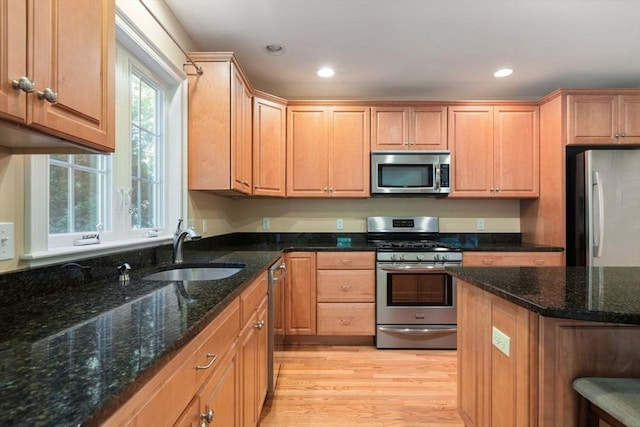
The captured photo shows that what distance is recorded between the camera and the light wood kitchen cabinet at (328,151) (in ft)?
10.5

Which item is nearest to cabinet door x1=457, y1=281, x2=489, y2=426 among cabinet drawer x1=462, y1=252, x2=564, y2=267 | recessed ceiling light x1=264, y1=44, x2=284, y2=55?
cabinet drawer x1=462, y1=252, x2=564, y2=267

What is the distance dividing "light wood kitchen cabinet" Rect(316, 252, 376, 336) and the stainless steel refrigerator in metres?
1.84

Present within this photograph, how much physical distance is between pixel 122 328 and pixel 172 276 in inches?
41.0

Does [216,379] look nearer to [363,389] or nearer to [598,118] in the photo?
[363,389]

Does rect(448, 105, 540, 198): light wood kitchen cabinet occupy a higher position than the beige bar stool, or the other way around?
rect(448, 105, 540, 198): light wood kitchen cabinet

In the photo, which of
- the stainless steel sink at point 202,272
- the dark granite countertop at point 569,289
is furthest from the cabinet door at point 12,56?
the dark granite countertop at point 569,289

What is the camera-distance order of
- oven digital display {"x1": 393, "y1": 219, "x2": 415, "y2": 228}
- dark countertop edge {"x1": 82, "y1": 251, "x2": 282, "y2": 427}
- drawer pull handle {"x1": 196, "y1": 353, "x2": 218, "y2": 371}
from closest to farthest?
dark countertop edge {"x1": 82, "y1": 251, "x2": 282, "y2": 427} → drawer pull handle {"x1": 196, "y1": 353, "x2": 218, "y2": 371} → oven digital display {"x1": 393, "y1": 219, "x2": 415, "y2": 228}

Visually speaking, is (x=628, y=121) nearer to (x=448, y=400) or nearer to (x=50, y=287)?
(x=448, y=400)

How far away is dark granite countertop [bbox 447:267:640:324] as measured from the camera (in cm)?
95

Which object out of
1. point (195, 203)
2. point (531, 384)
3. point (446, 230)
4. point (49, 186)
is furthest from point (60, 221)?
point (446, 230)

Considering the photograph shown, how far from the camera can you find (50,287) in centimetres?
114

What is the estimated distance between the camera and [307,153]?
3205 mm

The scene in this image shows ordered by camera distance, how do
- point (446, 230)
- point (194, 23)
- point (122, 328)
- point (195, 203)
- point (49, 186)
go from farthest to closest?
point (446, 230) < point (195, 203) < point (194, 23) < point (49, 186) < point (122, 328)

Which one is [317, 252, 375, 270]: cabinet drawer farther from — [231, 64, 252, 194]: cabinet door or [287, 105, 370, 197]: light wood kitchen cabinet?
[231, 64, 252, 194]: cabinet door
